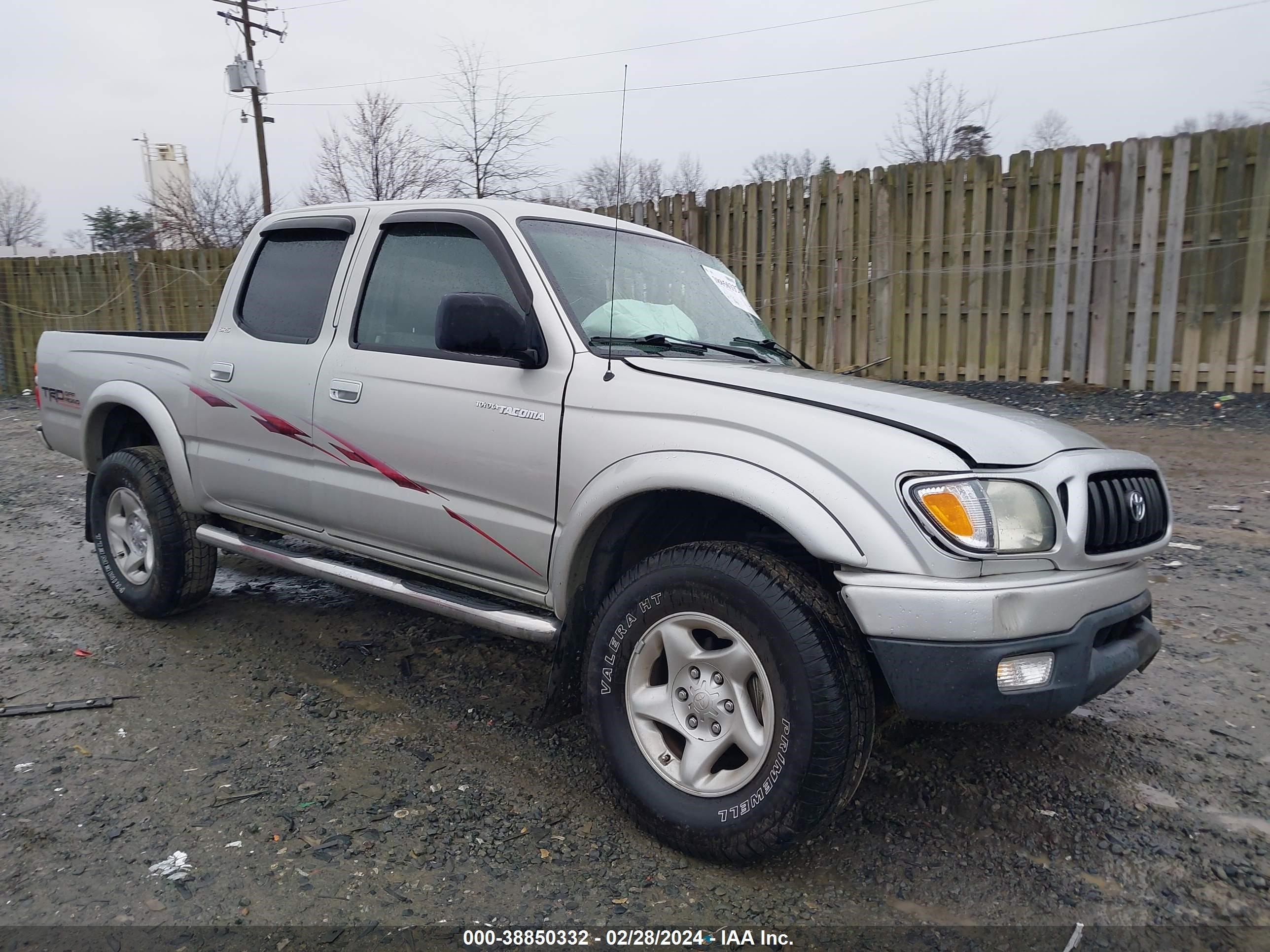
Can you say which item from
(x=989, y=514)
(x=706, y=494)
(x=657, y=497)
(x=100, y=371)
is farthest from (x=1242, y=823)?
(x=100, y=371)

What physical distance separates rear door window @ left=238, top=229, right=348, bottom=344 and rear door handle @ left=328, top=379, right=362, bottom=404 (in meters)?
0.35

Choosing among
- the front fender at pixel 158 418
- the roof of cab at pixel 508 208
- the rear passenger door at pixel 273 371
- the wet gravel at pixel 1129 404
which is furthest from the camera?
the wet gravel at pixel 1129 404

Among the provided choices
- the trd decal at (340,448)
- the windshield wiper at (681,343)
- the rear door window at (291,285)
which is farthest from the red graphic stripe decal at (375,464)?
the windshield wiper at (681,343)

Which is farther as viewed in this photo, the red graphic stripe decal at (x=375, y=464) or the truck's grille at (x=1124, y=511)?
the red graphic stripe decal at (x=375, y=464)

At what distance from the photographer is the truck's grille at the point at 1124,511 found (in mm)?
2500

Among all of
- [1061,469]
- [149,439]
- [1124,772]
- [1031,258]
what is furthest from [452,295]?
[1031,258]

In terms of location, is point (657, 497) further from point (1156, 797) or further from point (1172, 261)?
point (1172, 261)

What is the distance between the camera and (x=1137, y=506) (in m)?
2.66

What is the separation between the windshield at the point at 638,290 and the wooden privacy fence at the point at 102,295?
14474 mm

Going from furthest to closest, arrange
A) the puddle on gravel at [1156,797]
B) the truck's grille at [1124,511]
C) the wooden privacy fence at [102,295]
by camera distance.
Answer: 1. the wooden privacy fence at [102,295]
2. the puddle on gravel at [1156,797]
3. the truck's grille at [1124,511]

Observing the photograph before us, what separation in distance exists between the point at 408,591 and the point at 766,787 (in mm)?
1612

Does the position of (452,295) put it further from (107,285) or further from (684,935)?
(107,285)

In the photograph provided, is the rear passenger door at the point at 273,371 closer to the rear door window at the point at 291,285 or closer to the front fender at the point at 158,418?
the rear door window at the point at 291,285

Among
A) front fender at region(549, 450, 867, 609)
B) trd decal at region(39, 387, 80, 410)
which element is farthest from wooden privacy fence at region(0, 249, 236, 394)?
front fender at region(549, 450, 867, 609)
